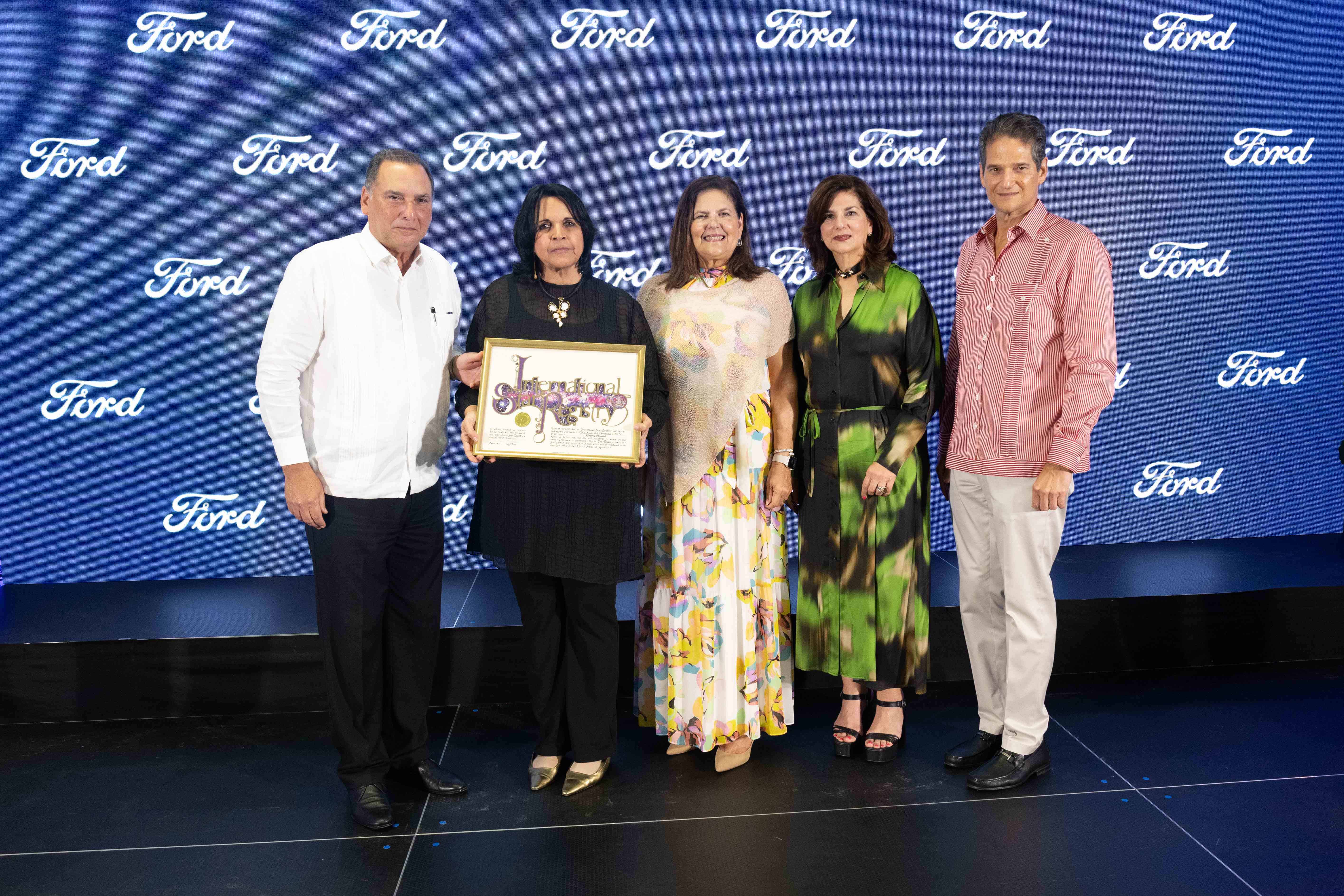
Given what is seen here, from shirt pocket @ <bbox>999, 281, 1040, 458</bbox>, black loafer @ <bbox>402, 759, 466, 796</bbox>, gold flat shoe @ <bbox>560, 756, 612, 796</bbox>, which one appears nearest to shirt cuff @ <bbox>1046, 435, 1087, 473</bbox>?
shirt pocket @ <bbox>999, 281, 1040, 458</bbox>

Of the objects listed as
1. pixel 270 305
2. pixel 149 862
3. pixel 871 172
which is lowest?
pixel 149 862

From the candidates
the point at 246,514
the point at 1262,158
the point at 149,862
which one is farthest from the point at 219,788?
the point at 1262,158

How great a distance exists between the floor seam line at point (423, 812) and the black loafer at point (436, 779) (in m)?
0.03

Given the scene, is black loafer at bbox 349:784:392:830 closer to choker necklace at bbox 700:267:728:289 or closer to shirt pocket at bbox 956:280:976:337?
choker necklace at bbox 700:267:728:289

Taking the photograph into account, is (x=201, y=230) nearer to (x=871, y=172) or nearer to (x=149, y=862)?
(x=149, y=862)

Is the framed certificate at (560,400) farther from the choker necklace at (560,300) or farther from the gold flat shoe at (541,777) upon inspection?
the gold flat shoe at (541,777)

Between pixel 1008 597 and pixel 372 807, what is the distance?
69.3 inches

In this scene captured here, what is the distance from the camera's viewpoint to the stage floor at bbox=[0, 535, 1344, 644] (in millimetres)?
3338

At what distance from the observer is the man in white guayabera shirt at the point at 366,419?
7.93 ft

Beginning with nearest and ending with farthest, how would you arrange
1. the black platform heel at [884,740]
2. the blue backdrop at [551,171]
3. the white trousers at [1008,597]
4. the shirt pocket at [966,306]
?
the white trousers at [1008,597], the shirt pocket at [966,306], the black platform heel at [884,740], the blue backdrop at [551,171]

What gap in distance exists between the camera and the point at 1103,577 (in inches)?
147

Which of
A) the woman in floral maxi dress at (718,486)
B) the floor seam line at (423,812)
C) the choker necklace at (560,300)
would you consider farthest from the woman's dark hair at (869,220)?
the floor seam line at (423,812)

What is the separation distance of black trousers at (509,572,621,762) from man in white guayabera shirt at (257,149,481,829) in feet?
Answer: 1.04

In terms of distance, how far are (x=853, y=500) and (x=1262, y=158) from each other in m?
2.78
